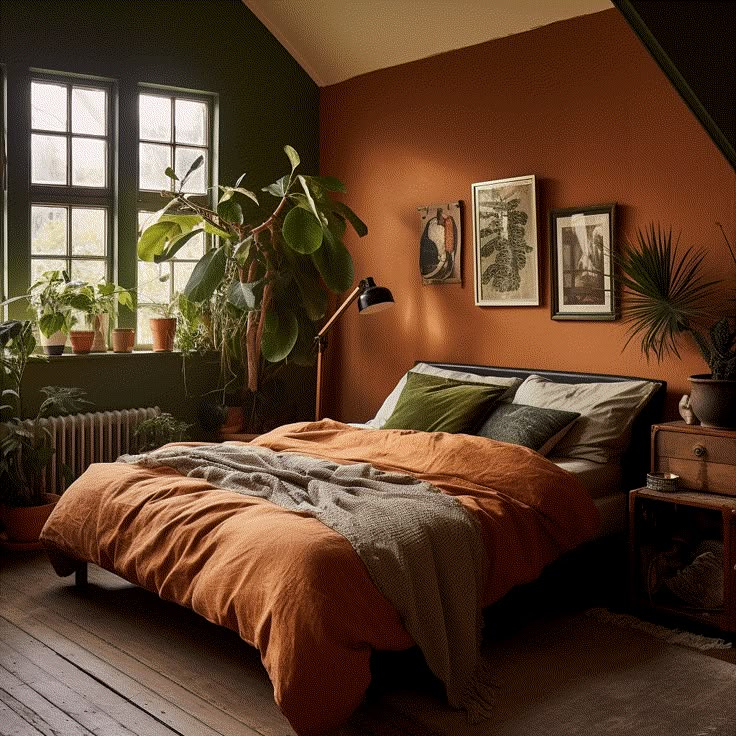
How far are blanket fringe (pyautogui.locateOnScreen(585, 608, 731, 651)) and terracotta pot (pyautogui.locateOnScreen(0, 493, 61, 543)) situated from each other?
9.51 ft

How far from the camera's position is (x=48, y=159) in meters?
5.58

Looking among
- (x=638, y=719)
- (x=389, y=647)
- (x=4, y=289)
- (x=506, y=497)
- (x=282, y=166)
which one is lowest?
(x=638, y=719)

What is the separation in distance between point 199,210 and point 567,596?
312cm

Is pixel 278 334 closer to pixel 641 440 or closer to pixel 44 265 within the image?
pixel 44 265

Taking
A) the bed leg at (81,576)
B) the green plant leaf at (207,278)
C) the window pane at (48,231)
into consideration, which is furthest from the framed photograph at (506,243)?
the bed leg at (81,576)

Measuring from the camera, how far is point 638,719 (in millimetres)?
3012

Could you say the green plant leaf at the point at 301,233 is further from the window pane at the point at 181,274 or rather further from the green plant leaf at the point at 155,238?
the window pane at the point at 181,274

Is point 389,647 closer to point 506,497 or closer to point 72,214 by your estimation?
point 506,497

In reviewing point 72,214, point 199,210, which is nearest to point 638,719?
point 199,210

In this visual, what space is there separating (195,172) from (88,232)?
855 millimetres

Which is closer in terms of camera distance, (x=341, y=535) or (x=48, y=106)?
(x=341, y=535)

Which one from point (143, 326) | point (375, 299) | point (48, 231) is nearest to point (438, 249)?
point (375, 299)

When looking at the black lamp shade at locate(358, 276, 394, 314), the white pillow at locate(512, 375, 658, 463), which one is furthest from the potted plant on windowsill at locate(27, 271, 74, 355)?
the white pillow at locate(512, 375, 658, 463)

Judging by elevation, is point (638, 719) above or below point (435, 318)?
below
